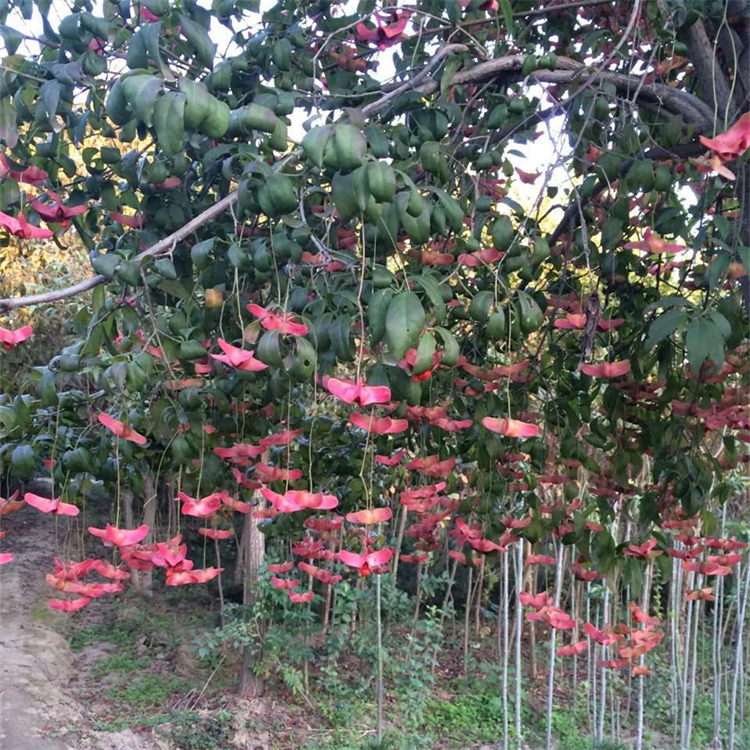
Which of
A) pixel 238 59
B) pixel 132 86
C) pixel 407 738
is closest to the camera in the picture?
pixel 132 86

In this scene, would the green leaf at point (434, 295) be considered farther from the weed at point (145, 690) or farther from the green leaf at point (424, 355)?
the weed at point (145, 690)

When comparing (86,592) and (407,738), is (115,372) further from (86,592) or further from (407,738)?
(407,738)

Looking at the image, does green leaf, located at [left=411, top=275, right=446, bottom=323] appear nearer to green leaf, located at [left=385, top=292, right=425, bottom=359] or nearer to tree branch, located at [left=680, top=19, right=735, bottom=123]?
green leaf, located at [left=385, top=292, right=425, bottom=359]

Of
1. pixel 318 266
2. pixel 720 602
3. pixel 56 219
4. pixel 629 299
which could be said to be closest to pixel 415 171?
pixel 318 266

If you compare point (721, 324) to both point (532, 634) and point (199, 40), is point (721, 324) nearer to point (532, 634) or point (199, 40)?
point (199, 40)

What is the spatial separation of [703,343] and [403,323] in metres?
0.45

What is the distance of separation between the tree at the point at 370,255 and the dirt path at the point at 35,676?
2.51m

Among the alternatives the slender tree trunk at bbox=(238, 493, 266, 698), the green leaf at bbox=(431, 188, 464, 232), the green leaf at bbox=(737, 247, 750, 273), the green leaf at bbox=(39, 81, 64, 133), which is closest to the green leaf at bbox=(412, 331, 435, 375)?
the green leaf at bbox=(431, 188, 464, 232)

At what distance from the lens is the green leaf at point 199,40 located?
1179 mm

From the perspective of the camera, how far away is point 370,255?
1.39 meters

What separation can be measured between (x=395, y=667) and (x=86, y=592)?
10.0ft

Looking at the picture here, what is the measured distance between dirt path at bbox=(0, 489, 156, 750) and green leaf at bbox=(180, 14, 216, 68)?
10.6ft

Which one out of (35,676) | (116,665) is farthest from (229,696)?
(35,676)

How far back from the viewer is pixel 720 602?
155 inches
